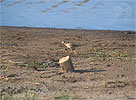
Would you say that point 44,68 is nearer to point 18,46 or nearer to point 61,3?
point 18,46

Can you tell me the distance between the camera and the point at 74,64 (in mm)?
7488

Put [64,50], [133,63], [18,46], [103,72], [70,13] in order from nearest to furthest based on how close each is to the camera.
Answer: [103,72], [133,63], [64,50], [18,46], [70,13]

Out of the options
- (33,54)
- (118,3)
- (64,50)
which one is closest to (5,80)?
(33,54)

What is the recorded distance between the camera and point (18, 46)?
979 centimetres

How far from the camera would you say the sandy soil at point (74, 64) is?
548cm

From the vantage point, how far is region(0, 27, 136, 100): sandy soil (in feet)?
18.0

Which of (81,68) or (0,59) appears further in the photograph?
(0,59)

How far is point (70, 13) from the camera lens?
18156mm

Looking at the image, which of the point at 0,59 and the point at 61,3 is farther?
the point at 61,3

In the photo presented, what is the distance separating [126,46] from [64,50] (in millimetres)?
1971

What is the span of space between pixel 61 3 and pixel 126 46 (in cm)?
1350

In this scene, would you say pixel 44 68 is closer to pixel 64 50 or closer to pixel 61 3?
pixel 64 50

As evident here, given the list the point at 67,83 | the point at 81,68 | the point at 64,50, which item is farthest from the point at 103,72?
the point at 64,50

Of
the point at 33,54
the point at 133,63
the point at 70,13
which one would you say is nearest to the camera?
the point at 133,63
